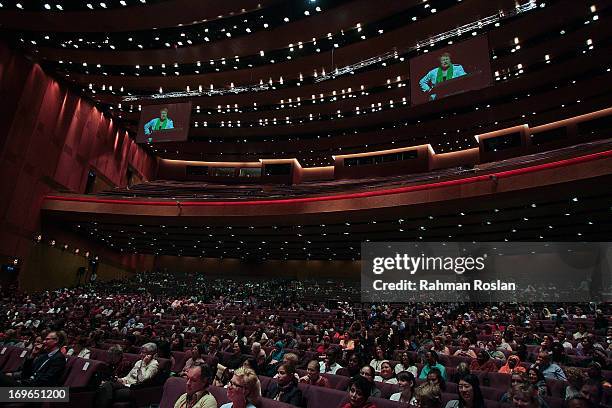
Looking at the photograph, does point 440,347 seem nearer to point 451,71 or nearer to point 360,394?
point 360,394

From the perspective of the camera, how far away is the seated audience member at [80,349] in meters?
6.29

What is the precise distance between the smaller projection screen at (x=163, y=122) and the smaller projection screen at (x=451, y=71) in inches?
321

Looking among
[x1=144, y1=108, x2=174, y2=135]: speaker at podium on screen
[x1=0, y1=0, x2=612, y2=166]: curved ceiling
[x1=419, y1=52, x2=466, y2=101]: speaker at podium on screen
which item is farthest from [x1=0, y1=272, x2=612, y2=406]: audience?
[x1=0, y1=0, x2=612, y2=166]: curved ceiling

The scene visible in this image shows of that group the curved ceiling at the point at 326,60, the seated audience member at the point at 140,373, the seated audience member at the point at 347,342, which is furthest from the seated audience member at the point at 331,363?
the curved ceiling at the point at 326,60

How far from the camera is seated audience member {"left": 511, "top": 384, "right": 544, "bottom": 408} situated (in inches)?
115

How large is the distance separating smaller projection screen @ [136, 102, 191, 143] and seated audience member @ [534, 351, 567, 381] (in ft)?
41.3

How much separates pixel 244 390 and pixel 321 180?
22.1 metres

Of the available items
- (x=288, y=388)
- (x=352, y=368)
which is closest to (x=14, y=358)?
(x=288, y=388)

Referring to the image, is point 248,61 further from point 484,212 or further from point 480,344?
point 480,344

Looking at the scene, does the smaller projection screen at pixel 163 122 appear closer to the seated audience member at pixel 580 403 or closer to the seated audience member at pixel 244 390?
the seated audience member at pixel 244 390

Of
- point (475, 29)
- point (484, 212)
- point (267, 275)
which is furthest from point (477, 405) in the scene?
point (267, 275)

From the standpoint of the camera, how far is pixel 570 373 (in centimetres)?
415

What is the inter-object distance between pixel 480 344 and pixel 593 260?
38.2 ft

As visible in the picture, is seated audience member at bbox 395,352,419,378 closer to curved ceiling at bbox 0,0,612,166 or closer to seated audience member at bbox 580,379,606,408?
seated audience member at bbox 580,379,606,408
